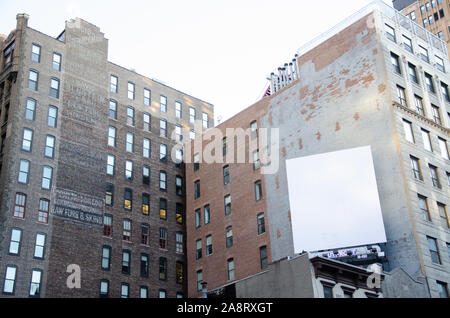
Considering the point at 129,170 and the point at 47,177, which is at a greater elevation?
the point at 129,170

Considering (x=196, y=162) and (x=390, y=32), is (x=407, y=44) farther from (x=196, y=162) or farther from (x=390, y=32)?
(x=196, y=162)

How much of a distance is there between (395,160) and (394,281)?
39.1 feet

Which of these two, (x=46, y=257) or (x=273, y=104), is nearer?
(x=46, y=257)

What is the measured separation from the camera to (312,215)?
188 feet

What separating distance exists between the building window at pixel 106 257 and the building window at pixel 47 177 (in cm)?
862

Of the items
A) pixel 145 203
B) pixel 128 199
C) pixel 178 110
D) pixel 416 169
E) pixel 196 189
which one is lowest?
pixel 416 169

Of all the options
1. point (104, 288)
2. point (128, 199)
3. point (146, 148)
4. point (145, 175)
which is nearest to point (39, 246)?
point (104, 288)

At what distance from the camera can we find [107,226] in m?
65.8

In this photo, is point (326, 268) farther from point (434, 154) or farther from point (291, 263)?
point (434, 154)

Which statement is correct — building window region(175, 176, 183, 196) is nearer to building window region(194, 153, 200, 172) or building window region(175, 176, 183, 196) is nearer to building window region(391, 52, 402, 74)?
building window region(194, 153, 200, 172)

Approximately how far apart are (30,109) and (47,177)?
24.0 ft

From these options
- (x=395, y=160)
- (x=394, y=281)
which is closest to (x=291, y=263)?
(x=394, y=281)

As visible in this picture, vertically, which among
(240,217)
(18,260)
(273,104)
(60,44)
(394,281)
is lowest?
(394,281)

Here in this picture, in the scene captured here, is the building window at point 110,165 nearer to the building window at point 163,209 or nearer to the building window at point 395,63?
the building window at point 163,209
